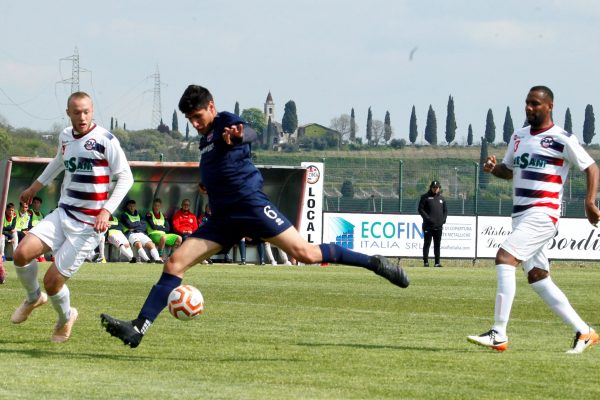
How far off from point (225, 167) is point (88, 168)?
5.00 feet

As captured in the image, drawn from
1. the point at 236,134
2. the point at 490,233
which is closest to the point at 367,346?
the point at 236,134

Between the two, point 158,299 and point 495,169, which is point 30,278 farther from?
point 495,169

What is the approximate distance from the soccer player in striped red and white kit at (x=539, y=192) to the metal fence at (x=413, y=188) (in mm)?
25150

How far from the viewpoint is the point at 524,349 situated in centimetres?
1048

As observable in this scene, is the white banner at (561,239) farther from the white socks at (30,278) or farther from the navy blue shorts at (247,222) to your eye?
the navy blue shorts at (247,222)

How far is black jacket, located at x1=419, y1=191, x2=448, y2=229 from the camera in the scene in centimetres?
3159

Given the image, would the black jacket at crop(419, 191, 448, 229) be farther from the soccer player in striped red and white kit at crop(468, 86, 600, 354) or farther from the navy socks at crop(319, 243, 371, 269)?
the navy socks at crop(319, 243, 371, 269)

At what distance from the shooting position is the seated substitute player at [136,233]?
3089 centimetres

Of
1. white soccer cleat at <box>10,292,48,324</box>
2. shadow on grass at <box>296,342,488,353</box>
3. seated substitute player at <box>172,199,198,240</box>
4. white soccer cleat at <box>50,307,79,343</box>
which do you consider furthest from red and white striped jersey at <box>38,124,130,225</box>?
seated substitute player at <box>172,199,198,240</box>

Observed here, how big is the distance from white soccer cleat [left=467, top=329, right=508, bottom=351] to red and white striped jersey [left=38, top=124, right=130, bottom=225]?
10.6ft

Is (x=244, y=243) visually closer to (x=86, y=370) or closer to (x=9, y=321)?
(x=9, y=321)

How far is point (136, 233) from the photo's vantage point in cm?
3119

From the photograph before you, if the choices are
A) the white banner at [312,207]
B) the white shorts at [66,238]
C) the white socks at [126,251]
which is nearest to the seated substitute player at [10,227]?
the white socks at [126,251]

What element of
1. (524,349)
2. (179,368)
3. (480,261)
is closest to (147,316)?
(179,368)
